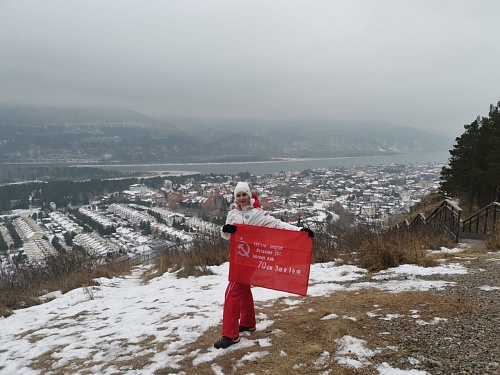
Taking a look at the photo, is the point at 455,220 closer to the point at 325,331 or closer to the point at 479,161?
the point at 325,331

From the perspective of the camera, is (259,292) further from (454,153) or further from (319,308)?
(454,153)

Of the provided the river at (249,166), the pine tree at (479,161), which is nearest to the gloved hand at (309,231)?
the pine tree at (479,161)

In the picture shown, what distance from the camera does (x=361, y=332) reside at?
11.1 ft

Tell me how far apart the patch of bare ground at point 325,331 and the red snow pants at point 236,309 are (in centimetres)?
16

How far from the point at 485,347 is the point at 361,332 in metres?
Result: 1.06

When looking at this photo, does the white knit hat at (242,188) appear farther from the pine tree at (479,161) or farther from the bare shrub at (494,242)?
the pine tree at (479,161)

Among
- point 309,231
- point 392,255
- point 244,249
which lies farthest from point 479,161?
point 244,249

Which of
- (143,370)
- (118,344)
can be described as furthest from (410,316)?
(118,344)

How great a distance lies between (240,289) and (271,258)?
0.49m

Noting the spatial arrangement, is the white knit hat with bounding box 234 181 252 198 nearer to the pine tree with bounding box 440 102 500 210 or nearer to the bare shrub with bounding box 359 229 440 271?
the bare shrub with bounding box 359 229 440 271

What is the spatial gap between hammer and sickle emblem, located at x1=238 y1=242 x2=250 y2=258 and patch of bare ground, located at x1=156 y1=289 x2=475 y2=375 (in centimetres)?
91

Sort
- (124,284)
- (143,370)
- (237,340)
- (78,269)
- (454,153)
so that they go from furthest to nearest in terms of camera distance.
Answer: (454,153)
(78,269)
(124,284)
(237,340)
(143,370)

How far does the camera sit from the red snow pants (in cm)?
350

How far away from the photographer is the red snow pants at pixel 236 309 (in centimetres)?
350
